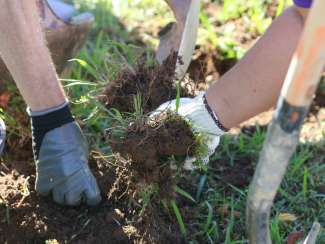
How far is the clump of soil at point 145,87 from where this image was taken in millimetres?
1808

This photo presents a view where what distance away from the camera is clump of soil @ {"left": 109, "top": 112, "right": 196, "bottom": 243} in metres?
1.62

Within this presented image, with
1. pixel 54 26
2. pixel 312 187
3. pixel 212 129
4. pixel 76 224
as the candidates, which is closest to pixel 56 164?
pixel 76 224

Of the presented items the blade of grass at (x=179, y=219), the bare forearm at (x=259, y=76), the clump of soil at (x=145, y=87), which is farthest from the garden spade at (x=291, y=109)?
the clump of soil at (x=145, y=87)

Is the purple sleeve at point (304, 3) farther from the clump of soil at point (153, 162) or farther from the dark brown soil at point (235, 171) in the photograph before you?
the dark brown soil at point (235, 171)

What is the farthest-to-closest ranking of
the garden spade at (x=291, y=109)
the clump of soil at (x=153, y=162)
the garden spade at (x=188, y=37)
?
the garden spade at (x=188, y=37)
the clump of soil at (x=153, y=162)
the garden spade at (x=291, y=109)

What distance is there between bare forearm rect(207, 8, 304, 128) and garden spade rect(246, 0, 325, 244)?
431mm

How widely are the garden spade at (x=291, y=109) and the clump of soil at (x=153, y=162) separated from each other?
433 mm

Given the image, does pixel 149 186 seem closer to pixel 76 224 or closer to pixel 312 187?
pixel 76 224

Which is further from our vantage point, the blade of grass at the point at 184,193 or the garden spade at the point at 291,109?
the blade of grass at the point at 184,193

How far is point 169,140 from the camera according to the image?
162 centimetres

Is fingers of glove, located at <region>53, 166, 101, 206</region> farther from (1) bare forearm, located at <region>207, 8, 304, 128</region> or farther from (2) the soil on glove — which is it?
(1) bare forearm, located at <region>207, 8, 304, 128</region>

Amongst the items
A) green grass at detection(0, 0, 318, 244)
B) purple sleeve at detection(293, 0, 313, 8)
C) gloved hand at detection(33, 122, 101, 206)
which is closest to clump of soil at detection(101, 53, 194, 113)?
green grass at detection(0, 0, 318, 244)

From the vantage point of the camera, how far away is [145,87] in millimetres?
1822

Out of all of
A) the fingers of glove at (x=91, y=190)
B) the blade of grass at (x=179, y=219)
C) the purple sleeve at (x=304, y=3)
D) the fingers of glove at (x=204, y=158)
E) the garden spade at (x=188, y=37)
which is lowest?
the blade of grass at (x=179, y=219)
